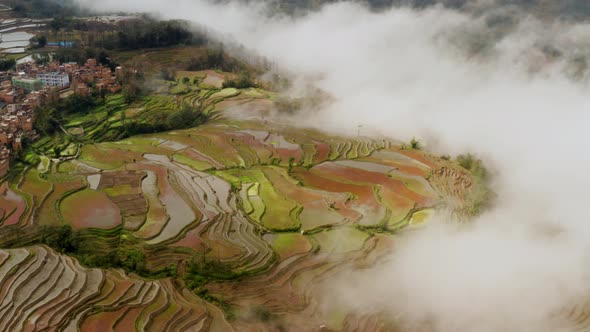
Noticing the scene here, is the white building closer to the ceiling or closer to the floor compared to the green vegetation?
closer to the floor

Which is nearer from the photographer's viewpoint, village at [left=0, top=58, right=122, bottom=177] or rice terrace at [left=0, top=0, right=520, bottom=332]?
rice terrace at [left=0, top=0, right=520, bottom=332]

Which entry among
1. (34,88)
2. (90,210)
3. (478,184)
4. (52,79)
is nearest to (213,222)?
(90,210)

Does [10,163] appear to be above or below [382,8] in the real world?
below

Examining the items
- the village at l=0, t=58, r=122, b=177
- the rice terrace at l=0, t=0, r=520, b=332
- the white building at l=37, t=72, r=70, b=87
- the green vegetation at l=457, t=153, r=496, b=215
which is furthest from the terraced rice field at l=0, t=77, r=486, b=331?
the white building at l=37, t=72, r=70, b=87

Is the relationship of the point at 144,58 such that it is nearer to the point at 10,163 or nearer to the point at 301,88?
the point at 301,88

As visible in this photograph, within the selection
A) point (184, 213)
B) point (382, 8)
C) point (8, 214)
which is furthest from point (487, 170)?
point (382, 8)

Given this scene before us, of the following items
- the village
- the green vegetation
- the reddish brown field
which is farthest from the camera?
the village

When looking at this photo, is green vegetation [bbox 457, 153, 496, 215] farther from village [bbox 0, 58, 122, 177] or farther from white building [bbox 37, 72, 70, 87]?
white building [bbox 37, 72, 70, 87]
